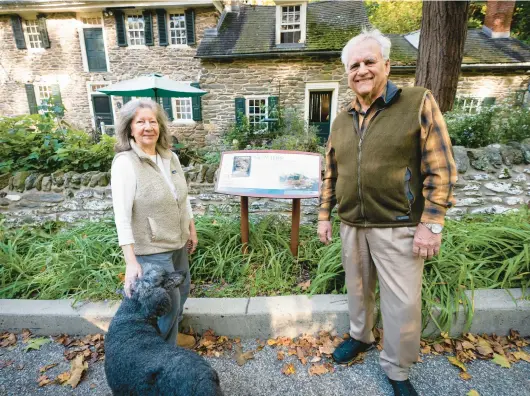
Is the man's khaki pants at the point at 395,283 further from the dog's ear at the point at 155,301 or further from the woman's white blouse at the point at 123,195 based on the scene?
the woman's white blouse at the point at 123,195

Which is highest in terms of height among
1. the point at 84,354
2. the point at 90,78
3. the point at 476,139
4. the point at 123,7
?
the point at 123,7

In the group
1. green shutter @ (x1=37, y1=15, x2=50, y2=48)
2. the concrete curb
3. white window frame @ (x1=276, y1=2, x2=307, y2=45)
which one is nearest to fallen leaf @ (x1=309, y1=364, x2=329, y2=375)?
the concrete curb

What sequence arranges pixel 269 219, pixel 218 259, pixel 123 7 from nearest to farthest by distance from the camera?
pixel 218 259
pixel 269 219
pixel 123 7

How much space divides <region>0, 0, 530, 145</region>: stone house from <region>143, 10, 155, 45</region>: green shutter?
0.12ft

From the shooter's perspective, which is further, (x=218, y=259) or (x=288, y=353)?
(x=218, y=259)

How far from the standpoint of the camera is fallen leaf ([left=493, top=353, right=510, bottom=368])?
1986 millimetres

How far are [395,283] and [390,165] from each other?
701 millimetres

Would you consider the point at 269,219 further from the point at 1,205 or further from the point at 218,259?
the point at 1,205

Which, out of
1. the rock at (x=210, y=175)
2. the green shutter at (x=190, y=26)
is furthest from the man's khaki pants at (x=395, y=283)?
the green shutter at (x=190, y=26)

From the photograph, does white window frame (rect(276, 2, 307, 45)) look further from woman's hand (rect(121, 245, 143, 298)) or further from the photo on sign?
woman's hand (rect(121, 245, 143, 298))

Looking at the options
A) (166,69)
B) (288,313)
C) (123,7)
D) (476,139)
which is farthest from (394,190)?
(123,7)

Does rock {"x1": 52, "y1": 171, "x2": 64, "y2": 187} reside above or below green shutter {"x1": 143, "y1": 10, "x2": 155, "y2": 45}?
below

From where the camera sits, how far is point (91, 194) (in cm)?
405

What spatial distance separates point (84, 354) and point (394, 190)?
254 cm
